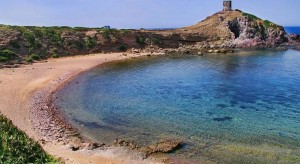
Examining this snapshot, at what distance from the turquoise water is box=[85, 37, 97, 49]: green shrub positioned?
2495 centimetres

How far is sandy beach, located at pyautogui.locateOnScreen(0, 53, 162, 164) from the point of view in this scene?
26.1 metres

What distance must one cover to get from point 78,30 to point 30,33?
16.5 m

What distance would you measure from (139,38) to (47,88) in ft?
190

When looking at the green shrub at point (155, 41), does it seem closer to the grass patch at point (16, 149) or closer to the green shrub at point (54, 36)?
the green shrub at point (54, 36)

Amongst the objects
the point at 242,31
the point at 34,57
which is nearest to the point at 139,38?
the point at 34,57

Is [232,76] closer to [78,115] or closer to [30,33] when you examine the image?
[78,115]

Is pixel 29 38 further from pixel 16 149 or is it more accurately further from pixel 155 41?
pixel 16 149

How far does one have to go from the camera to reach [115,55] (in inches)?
3438

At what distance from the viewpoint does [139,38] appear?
103938mm

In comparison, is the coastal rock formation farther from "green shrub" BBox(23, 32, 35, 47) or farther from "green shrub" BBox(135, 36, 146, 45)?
"green shrub" BBox(23, 32, 35, 47)

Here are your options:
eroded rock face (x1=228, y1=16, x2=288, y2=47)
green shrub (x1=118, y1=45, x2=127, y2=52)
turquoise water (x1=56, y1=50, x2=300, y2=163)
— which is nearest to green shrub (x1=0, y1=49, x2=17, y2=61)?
turquoise water (x1=56, y1=50, x2=300, y2=163)

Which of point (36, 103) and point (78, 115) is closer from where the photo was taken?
point (78, 115)

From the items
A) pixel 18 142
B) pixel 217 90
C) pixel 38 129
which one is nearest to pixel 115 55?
pixel 217 90

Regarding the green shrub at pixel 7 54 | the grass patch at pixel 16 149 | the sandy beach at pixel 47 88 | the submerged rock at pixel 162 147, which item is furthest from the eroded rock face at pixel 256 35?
the grass patch at pixel 16 149
